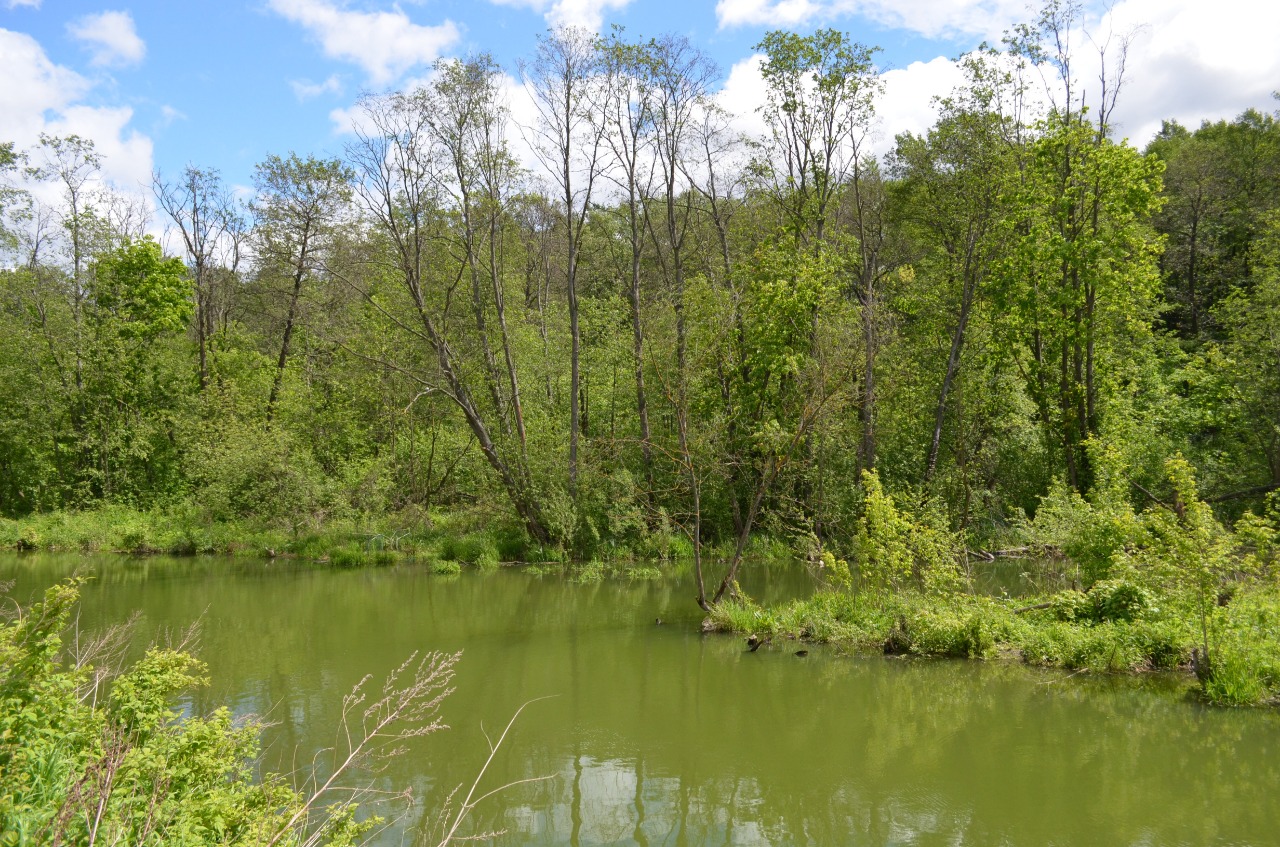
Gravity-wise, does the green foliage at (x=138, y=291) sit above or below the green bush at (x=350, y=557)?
above

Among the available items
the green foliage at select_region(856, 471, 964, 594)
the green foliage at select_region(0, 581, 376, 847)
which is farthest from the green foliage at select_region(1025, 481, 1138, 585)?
the green foliage at select_region(0, 581, 376, 847)

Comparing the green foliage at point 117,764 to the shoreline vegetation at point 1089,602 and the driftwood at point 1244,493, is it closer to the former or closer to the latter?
the shoreline vegetation at point 1089,602

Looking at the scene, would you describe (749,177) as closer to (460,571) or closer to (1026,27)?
(1026,27)

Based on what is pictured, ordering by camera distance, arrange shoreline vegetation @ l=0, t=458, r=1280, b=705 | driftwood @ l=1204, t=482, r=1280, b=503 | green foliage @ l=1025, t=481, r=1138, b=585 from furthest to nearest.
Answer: driftwood @ l=1204, t=482, r=1280, b=503
green foliage @ l=1025, t=481, r=1138, b=585
shoreline vegetation @ l=0, t=458, r=1280, b=705

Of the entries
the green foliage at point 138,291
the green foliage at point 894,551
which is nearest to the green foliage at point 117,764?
the green foliage at point 894,551

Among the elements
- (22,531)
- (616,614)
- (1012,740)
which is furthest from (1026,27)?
(22,531)

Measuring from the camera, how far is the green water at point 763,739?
7.21 metres

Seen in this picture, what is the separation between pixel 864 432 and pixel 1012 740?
14126mm

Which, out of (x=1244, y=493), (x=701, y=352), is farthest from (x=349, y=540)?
(x=1244, y=493)

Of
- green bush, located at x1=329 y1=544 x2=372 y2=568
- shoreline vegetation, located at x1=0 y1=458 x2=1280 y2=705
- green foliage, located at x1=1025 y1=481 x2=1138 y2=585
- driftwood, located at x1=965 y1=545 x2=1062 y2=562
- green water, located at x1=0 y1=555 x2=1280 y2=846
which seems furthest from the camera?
green bush, located at x1=329 y1=544 x2=372 y2=568

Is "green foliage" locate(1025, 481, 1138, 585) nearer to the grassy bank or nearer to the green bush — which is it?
the grassy bank

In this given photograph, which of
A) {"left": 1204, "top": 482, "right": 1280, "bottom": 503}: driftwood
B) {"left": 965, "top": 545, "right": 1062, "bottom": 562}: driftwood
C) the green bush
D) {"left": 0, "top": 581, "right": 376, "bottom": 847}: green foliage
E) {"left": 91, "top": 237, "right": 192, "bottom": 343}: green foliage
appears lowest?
the green bush

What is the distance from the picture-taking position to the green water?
7215 millimetres

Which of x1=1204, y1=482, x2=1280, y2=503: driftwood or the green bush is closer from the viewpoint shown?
x1=1204, y1=482, x2=1280, y2=503: driftwood
